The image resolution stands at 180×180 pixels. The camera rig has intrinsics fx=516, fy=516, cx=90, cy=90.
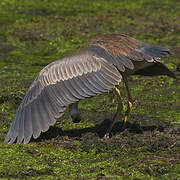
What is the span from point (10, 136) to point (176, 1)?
13319 mm

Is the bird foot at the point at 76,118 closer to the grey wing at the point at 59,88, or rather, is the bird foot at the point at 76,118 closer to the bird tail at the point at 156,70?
the grey wing at the point at 59,88

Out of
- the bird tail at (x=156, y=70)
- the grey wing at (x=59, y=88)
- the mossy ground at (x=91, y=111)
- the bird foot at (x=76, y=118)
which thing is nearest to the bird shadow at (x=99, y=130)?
the mossy ground at (x=91, y=111)

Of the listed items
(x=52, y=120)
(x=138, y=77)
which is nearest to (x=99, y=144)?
(x=52, y=120)

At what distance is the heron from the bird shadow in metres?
0.19

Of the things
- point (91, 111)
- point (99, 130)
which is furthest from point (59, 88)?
point (91, 111)

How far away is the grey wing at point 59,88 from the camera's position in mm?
5945

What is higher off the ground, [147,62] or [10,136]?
[147,62]

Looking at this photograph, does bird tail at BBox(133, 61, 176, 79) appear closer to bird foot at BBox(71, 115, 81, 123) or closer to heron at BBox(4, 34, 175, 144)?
heron at BBox(4, 34, 175, 144)

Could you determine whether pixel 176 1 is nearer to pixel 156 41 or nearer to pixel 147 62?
pixel 156 41

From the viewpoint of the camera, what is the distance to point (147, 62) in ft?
21.6

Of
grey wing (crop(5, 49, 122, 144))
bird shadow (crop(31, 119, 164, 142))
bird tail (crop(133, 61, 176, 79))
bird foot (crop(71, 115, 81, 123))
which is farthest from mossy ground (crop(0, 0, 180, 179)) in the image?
bird tail (crop(133, 61, 176, 79))

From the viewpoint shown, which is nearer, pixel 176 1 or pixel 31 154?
pixel 31 154

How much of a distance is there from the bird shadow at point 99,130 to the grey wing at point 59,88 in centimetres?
47

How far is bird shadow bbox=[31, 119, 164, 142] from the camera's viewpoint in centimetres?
655
